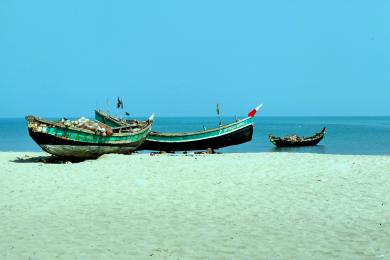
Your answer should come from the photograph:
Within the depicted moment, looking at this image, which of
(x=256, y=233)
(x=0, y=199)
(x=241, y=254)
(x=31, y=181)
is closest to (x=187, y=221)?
(x=256, y=233)

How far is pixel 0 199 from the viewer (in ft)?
36.4

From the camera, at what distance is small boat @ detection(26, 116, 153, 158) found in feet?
62.3

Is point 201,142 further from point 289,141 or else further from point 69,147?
point 289,141

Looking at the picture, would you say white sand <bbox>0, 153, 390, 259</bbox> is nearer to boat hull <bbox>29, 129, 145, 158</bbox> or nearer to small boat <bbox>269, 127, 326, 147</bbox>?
boat hull <bbox>29, 129, 145, 158</bbox>

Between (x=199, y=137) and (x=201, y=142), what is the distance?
388mm

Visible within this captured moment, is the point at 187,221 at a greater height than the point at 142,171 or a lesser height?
lesser

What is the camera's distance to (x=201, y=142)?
1131 inches

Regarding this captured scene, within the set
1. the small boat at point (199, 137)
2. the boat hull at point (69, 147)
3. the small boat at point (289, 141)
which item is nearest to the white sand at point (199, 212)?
the boat hull at point (69, 147)

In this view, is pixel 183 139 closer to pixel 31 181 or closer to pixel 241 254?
pixel 31 181

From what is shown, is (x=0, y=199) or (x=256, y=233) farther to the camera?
(x=0, y=199)

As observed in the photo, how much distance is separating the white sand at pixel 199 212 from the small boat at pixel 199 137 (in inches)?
481

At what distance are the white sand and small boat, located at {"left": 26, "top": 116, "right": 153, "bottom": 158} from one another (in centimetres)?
339

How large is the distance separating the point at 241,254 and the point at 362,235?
2407 mm

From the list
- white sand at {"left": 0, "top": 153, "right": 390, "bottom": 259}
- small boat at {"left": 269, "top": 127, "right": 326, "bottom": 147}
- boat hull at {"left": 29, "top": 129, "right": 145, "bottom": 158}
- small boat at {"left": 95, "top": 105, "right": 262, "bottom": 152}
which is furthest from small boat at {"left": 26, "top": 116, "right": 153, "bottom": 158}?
small boat at {"left": 269, "top": 127, "right": 326, "bottom": 147}
